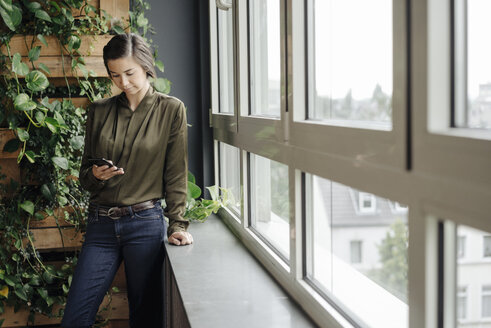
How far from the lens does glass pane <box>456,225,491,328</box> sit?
3.02 feet

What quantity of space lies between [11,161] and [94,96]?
1.95 ft

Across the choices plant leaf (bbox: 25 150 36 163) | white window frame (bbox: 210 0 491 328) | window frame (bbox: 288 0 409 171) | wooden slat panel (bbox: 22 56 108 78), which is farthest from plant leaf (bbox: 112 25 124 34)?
white window frame (bbox: 210 0 491 328)

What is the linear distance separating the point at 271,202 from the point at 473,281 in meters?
1.50

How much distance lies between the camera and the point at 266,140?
7.21 ft

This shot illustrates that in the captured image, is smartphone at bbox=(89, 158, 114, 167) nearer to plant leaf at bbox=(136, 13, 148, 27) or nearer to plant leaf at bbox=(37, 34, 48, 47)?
plant leaf at bbox=(37, 34, 48, 47)

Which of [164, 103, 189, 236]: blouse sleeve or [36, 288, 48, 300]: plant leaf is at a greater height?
[164, 103, 189, 236]: blouse sleeve

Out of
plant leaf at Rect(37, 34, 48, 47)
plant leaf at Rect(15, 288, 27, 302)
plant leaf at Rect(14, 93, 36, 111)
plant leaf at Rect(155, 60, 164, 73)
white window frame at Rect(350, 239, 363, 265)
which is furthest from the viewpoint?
plant leaf at Rect(155, 60, 164, 73)

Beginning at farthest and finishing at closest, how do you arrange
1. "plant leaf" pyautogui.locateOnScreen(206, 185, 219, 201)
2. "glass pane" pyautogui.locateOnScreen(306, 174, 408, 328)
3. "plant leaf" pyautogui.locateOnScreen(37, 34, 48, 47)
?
"plant leaf" pyautogui.locateOnScreen(206, 185, 219, 201) → "plant leaf" pyautogui.locateOnScreen(37, 34, 48, 47) → "glass pane" pyautogui.locateOnScreen(306, 174, 408, 328)

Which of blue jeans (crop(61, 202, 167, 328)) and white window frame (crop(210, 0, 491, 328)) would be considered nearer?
white window frame (crop(210, 0, 491, 328))

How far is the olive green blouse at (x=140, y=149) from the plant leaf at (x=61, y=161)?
0.48 meters

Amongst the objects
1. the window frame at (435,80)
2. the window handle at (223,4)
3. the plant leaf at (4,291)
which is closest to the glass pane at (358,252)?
the window frame at (435,80)

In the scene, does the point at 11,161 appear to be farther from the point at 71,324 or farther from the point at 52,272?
the point at 71,324

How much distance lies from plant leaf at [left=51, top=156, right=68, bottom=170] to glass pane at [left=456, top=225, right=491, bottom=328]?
2418 millimetres

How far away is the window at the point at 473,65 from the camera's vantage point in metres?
0.92
